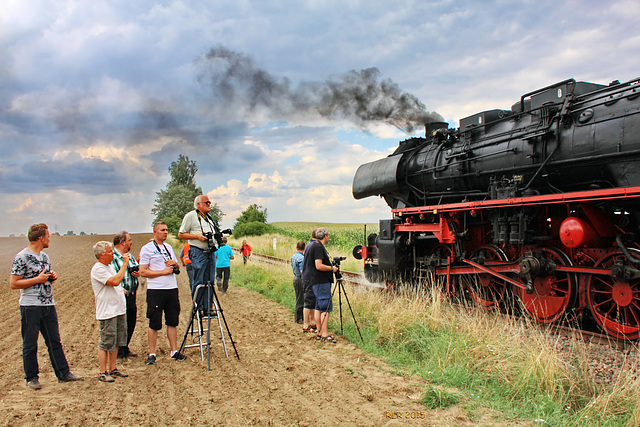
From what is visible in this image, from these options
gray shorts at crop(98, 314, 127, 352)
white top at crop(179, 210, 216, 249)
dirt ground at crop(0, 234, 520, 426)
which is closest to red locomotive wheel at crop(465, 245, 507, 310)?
dirt ground at crop(0, 234, 520, 426)

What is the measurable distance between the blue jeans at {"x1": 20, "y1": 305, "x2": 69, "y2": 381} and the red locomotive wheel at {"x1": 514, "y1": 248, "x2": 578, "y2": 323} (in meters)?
6.49

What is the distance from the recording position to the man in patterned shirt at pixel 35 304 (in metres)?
5.01

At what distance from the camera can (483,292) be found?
350 inches

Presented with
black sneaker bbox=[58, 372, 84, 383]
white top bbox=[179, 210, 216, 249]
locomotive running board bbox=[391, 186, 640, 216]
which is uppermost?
locomotive running board bbox=[391, 186, 640, 216]

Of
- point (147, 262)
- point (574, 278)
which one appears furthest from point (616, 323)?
point (147, 262)

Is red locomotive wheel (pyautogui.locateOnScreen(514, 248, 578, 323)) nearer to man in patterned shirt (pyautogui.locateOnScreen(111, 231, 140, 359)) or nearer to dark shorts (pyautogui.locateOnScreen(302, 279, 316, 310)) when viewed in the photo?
dark shorts (pyautogui.locateOnScreen(302, 279, 316, 310))

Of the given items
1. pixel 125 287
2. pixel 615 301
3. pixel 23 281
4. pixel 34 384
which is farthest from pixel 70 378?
pixel 615 301

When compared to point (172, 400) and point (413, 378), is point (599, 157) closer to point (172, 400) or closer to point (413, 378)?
point (413, 378)

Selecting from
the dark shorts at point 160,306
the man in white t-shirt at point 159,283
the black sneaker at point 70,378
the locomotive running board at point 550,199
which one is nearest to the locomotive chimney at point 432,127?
the locomotive running board at point 550,199

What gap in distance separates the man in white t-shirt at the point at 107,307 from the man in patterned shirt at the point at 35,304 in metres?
0.38

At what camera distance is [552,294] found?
732 centimetres

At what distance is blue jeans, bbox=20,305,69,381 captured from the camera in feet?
16.5

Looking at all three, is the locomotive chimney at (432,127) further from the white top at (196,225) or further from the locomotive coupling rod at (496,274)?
the white top at (196,225)

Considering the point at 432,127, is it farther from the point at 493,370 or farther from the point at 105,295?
the point at 105,295
